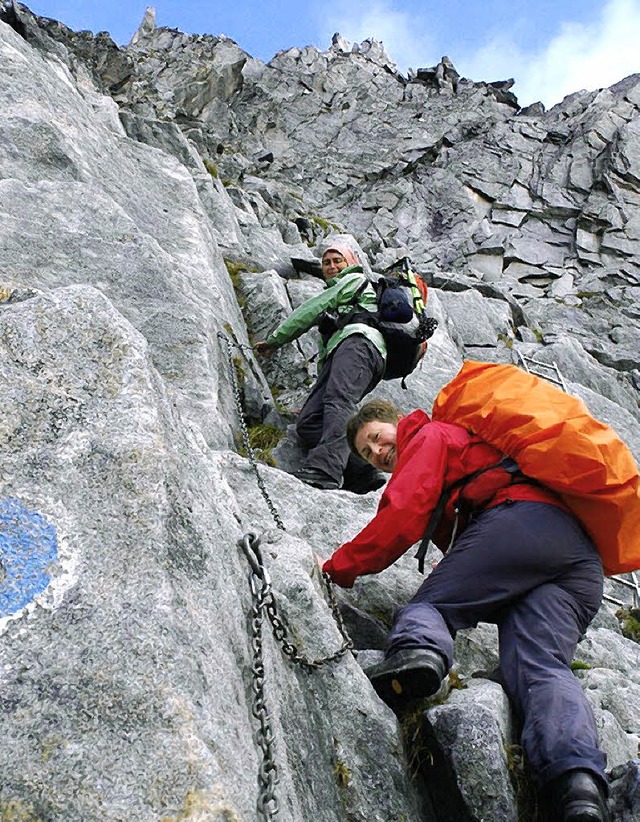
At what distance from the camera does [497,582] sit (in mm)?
5176

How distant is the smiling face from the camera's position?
691 cm

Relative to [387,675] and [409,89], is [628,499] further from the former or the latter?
[409,89]

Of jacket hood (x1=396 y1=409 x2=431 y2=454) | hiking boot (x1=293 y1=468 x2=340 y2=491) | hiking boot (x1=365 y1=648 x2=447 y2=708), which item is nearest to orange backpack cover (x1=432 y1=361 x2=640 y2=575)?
jacket hood (x1=396 y1=409 x2=431 y2=454)

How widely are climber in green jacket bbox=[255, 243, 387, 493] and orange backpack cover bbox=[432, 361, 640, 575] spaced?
355 centimetres

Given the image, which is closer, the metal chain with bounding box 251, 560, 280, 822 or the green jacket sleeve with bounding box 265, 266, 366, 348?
the metal chain with bounding box 251, 560, 280, 822

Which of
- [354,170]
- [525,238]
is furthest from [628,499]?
[354,170]

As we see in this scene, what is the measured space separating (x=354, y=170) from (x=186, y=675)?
50.4 m

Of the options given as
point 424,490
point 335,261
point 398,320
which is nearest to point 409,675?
point 424,490

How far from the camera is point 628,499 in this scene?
16.6 ft

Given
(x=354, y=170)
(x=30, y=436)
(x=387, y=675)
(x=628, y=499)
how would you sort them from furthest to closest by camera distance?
(x=354, y=170) < (x=628, y=499) < (x=387, y=675) < (x=30, y=436)

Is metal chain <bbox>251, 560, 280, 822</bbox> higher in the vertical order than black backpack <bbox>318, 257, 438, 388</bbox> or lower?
lower

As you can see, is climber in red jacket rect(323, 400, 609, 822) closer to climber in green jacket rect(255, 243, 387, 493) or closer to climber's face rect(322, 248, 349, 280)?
climber in green jacket rect(255, 243, 387, 493)

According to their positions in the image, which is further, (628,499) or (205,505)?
(628,499)

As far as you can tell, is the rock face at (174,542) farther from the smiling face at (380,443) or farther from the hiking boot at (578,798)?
the smiling face at (380,443)
